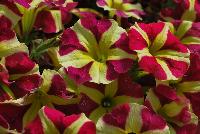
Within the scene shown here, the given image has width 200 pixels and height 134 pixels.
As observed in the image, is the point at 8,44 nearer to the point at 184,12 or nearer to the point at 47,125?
the point at 47,125

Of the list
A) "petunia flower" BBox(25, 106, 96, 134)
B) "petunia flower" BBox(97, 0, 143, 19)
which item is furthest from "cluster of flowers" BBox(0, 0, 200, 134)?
"petunia flower" BBox(97, 0, 143, 19)

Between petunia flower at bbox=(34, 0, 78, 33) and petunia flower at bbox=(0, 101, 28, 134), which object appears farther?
petunia flower at bbox=(34, 0, 78, 33)

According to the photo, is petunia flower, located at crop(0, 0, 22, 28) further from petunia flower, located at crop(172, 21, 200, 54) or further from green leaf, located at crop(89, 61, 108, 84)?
petunia flower, located at crop(172, 21, 200, 54)

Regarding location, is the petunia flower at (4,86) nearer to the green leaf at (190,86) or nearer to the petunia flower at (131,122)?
the petunia flower at (131,122)

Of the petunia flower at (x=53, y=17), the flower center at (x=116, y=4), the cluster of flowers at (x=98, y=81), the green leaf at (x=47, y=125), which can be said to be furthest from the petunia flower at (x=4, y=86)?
the flower center at (x=116, y=4)

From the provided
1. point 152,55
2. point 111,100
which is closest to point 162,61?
point 152,55
